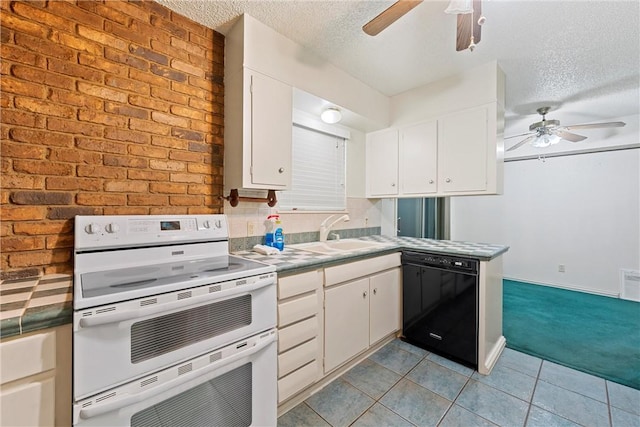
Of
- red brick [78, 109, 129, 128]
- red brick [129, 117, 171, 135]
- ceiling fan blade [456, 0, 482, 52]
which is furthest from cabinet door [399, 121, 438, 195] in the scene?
red brick [78, 109, 129, 128]


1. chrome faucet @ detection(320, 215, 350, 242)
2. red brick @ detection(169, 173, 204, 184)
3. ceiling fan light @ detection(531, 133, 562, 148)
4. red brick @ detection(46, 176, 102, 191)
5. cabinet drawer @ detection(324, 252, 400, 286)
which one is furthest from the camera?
ceiling fan light @ detection(531, 133, 562, 148)

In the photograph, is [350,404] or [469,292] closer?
[350,404]

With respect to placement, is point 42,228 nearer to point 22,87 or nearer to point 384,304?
point 22,87

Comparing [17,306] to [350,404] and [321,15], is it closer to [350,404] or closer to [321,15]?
[350,404]

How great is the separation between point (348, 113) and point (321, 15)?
90 cm

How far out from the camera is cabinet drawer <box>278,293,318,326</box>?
4.99ft

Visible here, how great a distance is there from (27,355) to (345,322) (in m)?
1.60

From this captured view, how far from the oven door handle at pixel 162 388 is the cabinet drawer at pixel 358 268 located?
2.02ft

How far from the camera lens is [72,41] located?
136 centimetres

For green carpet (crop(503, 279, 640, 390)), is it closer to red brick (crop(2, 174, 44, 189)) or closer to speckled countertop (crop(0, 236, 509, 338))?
speckled countertop (crop(0, 236, 509, 338))

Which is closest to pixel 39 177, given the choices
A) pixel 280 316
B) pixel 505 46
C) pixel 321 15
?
pixel 280 316

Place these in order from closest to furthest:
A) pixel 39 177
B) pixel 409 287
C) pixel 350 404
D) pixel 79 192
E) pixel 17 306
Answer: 1. pixel 17 306
2. pixel 39 177
3. pixel 79 192
4. pixel 350 404
5. pixel 409 287

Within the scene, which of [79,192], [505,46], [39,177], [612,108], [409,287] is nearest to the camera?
[39,177]

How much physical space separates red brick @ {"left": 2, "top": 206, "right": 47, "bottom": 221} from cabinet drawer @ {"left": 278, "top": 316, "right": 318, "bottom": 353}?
1303 millimetres
